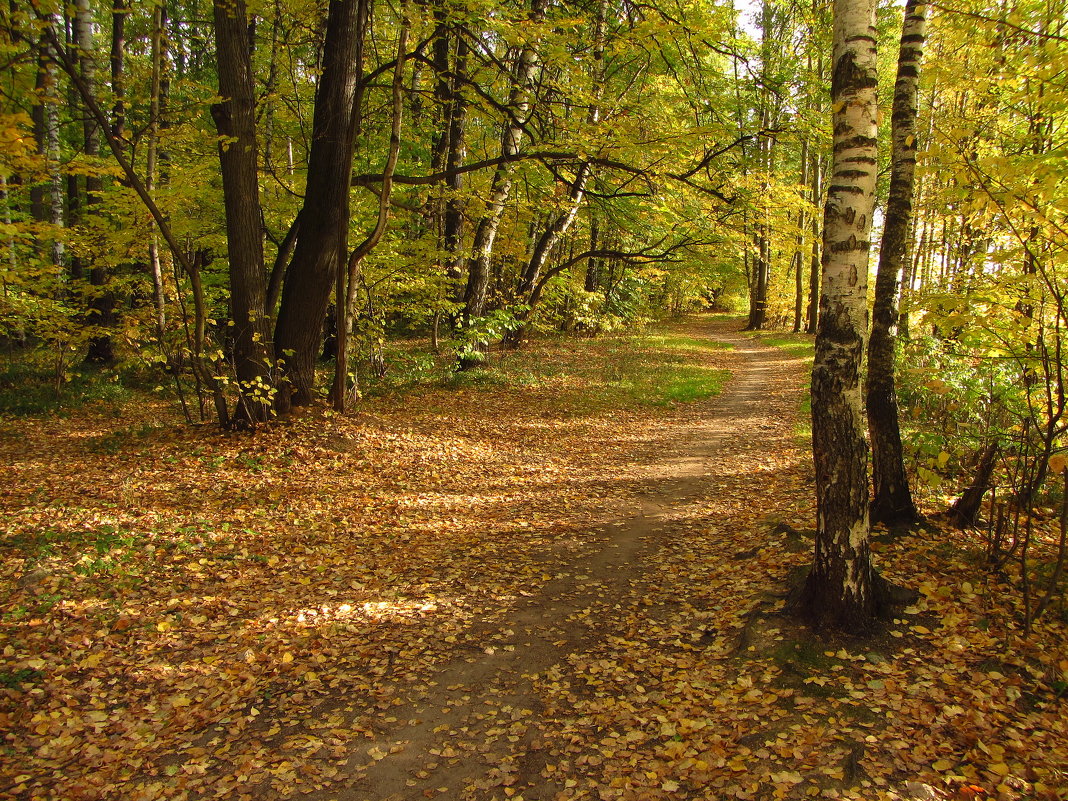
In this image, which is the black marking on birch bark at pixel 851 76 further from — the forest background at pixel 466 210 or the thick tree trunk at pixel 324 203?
the thick tree trunk at pixel 324 203

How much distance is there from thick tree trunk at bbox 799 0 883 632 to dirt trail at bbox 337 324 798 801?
1.68 meters

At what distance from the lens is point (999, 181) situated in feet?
14.2

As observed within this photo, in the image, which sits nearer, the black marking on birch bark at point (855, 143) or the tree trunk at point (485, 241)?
the black marking on birch bark at point (855, 143)

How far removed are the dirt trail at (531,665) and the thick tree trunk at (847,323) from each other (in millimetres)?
1678

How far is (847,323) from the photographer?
403 centimetres

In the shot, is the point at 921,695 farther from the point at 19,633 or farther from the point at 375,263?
the point at 375,263

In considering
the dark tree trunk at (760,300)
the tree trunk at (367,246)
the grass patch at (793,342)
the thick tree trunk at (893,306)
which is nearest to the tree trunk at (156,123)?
the tree trunk at (367,246)

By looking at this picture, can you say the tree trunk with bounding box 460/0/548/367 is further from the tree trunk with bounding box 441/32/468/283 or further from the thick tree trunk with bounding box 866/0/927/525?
the thick tree trunk with bounding box 866/0/927/525

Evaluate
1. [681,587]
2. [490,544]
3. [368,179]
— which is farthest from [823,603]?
[368,179]

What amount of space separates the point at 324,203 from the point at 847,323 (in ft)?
25.7

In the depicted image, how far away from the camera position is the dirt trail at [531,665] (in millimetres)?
3670

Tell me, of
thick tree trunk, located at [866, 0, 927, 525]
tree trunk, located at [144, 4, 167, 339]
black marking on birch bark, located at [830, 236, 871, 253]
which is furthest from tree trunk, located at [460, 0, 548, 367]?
black marking on birch bark, located at [830, 236, 871, 253]

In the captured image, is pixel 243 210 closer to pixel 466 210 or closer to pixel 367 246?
pixel 367 246

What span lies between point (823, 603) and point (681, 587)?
1.55 metres
